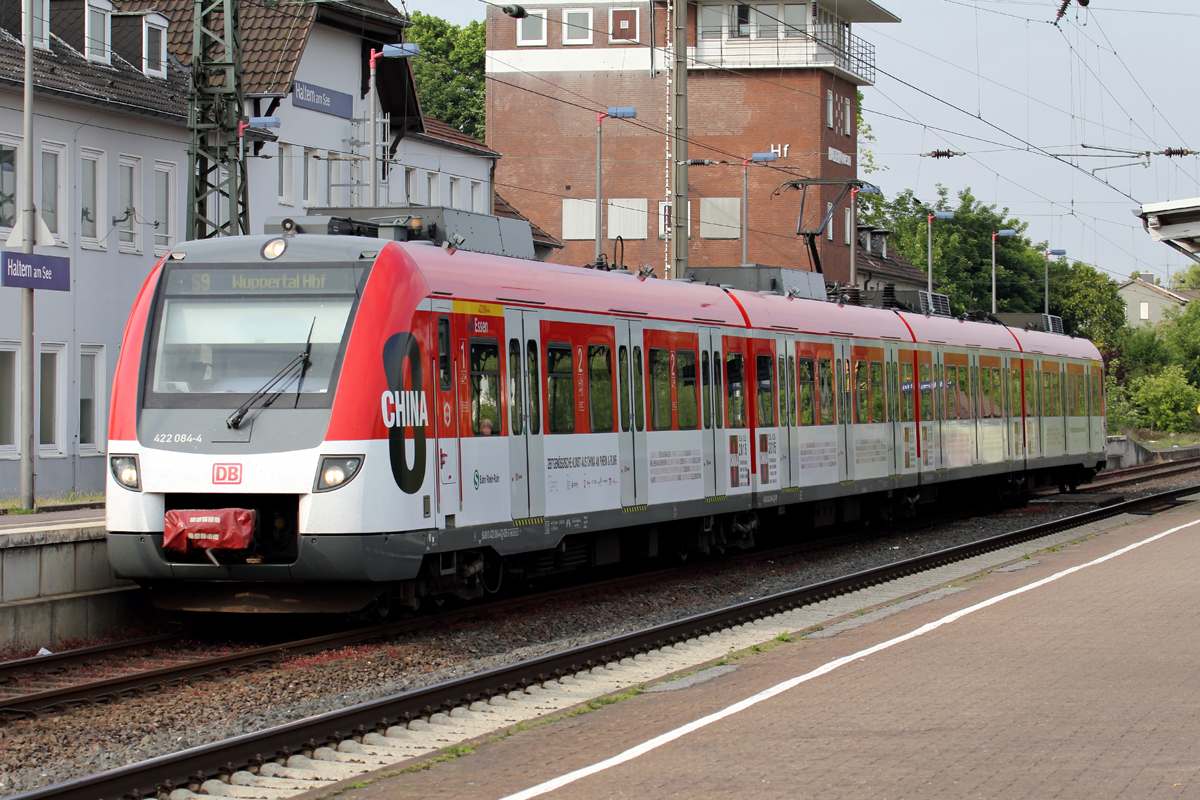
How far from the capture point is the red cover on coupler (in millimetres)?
11336

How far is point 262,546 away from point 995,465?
18.2 metres

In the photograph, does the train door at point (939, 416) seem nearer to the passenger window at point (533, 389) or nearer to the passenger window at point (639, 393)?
Answer: the passenger window at point (639, 393)

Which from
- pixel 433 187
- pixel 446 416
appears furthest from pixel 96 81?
pixel 446 416

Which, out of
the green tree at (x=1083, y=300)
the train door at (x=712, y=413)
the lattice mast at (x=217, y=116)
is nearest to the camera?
the train door at (x=712, y=413)

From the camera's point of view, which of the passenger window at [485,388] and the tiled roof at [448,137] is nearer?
the passenger window at [485,388]

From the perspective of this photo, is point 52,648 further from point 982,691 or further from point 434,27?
point 434,27

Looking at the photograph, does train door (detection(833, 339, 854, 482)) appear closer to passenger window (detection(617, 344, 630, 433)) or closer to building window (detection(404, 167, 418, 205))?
passenger window (detection(617, 344, 630, 433))

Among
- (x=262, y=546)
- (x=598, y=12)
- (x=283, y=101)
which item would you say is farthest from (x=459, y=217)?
(x=598, y=12)

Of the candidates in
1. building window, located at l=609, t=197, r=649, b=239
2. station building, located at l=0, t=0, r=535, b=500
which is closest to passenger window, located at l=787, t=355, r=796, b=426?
station building, located at l=0, t=0, r=535, b=500

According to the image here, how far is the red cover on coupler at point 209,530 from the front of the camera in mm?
11336

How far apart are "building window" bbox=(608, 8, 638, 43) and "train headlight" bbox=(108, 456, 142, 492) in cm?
4917

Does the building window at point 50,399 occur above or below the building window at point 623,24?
below

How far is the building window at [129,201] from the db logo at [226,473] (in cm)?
2000

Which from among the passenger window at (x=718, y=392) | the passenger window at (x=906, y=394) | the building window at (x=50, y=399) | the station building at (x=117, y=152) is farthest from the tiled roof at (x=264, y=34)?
the passenger window at (x=718, y=392)
